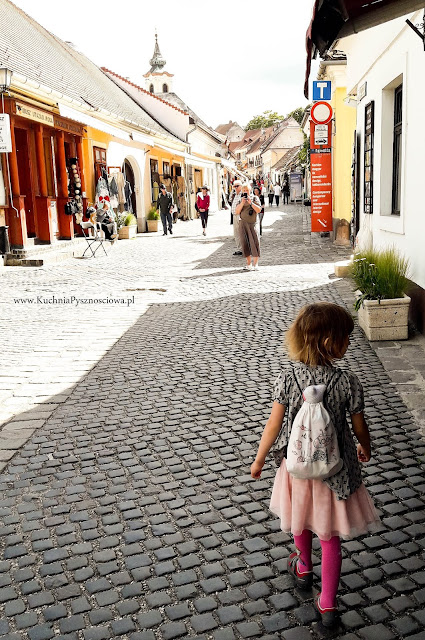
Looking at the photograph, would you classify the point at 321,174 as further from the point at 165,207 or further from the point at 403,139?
the point at 403,139

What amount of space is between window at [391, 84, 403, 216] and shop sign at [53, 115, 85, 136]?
10.8m

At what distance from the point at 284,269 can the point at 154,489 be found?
9.31 meters

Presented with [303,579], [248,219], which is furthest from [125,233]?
[303,579]

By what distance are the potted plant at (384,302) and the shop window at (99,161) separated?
51.9ft

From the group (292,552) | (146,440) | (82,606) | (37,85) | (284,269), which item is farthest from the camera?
(37,85)

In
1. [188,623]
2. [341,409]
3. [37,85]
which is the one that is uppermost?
[37,85]

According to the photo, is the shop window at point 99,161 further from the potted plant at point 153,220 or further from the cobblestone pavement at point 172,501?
the cobblestone pavement at point 172,501

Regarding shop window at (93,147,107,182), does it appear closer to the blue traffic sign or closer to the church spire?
the blue traffic sign

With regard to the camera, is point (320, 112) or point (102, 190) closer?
point (320, 112)

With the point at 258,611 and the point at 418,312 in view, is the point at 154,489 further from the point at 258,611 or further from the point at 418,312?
the point at 418,312

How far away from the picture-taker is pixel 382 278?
681 cm

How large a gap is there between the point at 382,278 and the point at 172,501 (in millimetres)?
4033

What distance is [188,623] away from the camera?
2.57 m

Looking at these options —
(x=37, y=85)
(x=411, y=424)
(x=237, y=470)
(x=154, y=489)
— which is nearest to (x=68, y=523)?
(x=154, y=489)
